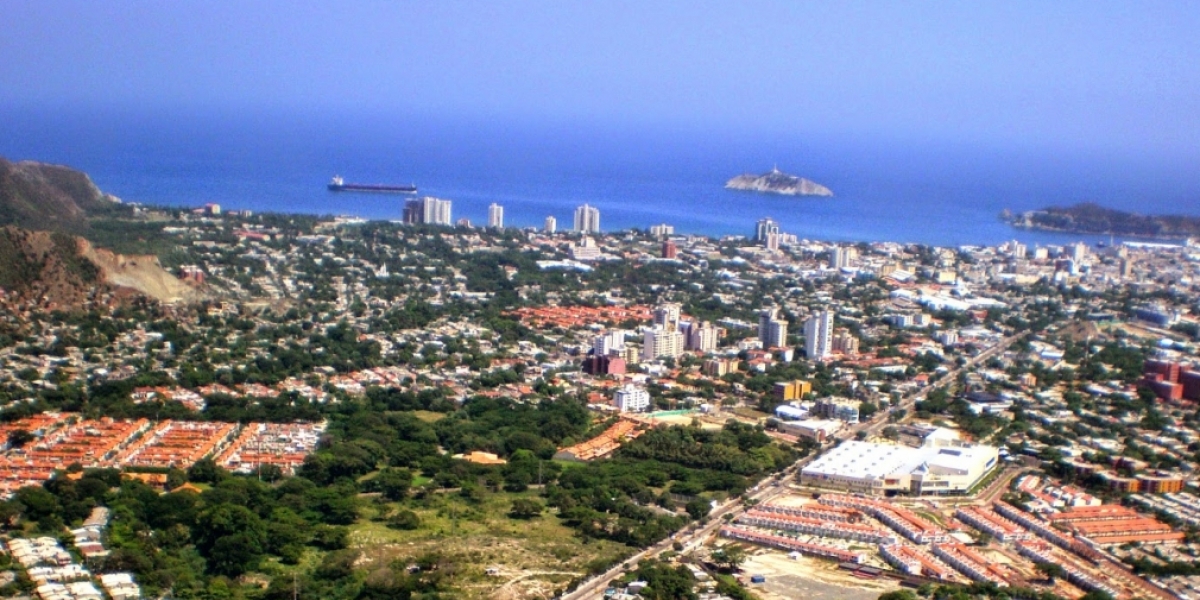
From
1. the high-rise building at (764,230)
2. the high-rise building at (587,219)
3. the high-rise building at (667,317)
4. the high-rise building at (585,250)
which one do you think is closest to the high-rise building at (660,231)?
the high-rise building at (587,219)

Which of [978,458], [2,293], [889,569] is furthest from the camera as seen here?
[2,293]

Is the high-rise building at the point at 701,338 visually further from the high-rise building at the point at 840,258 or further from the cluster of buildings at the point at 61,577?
the cluster of buildings at the point at 61,577

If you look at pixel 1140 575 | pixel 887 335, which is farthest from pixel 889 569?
pixel 887 335

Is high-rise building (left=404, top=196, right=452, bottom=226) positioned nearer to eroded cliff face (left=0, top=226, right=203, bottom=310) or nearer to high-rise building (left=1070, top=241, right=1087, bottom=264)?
eroded cliff face (left=0, top=226, right=203, bottom=310)

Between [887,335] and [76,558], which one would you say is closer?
[76,558]

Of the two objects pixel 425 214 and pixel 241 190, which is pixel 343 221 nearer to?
pixel 425 214

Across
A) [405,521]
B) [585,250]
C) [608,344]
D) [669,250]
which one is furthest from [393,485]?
[669,250]

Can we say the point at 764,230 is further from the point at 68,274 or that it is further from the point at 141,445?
the point at 141,445
